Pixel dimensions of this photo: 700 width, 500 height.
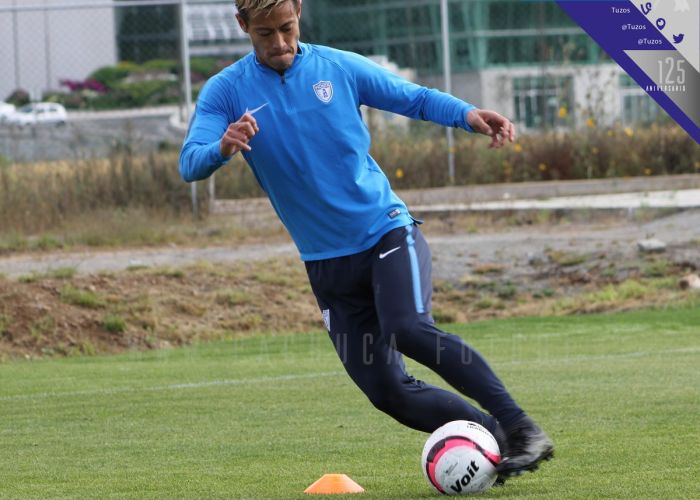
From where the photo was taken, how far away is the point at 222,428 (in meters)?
8.16

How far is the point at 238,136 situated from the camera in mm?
5250

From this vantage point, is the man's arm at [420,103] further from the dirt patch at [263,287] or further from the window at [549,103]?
the window at [549,103]

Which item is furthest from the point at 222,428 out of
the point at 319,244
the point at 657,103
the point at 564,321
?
the point at 657,103

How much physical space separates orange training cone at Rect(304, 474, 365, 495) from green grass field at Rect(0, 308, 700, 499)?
8cm

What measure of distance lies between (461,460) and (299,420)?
2.87 m

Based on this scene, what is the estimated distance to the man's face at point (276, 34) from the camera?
5633 mm

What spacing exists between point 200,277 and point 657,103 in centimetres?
1115

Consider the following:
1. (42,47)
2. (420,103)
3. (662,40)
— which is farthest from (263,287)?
(420,103)

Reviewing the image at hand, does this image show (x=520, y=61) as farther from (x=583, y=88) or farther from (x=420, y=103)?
(x=420, y=103)

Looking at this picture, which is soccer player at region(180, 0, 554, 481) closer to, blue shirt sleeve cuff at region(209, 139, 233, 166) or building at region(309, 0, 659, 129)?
blue shirt sleeve cuff at region(209, 139, 233, 166)

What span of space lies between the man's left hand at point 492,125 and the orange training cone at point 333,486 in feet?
5.07

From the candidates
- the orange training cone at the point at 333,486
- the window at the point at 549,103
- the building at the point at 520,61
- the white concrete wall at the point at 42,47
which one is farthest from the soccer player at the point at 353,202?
the window at the point at 549,103

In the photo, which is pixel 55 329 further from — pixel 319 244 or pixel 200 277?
pixel 319 244

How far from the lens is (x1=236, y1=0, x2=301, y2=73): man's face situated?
5633mm
